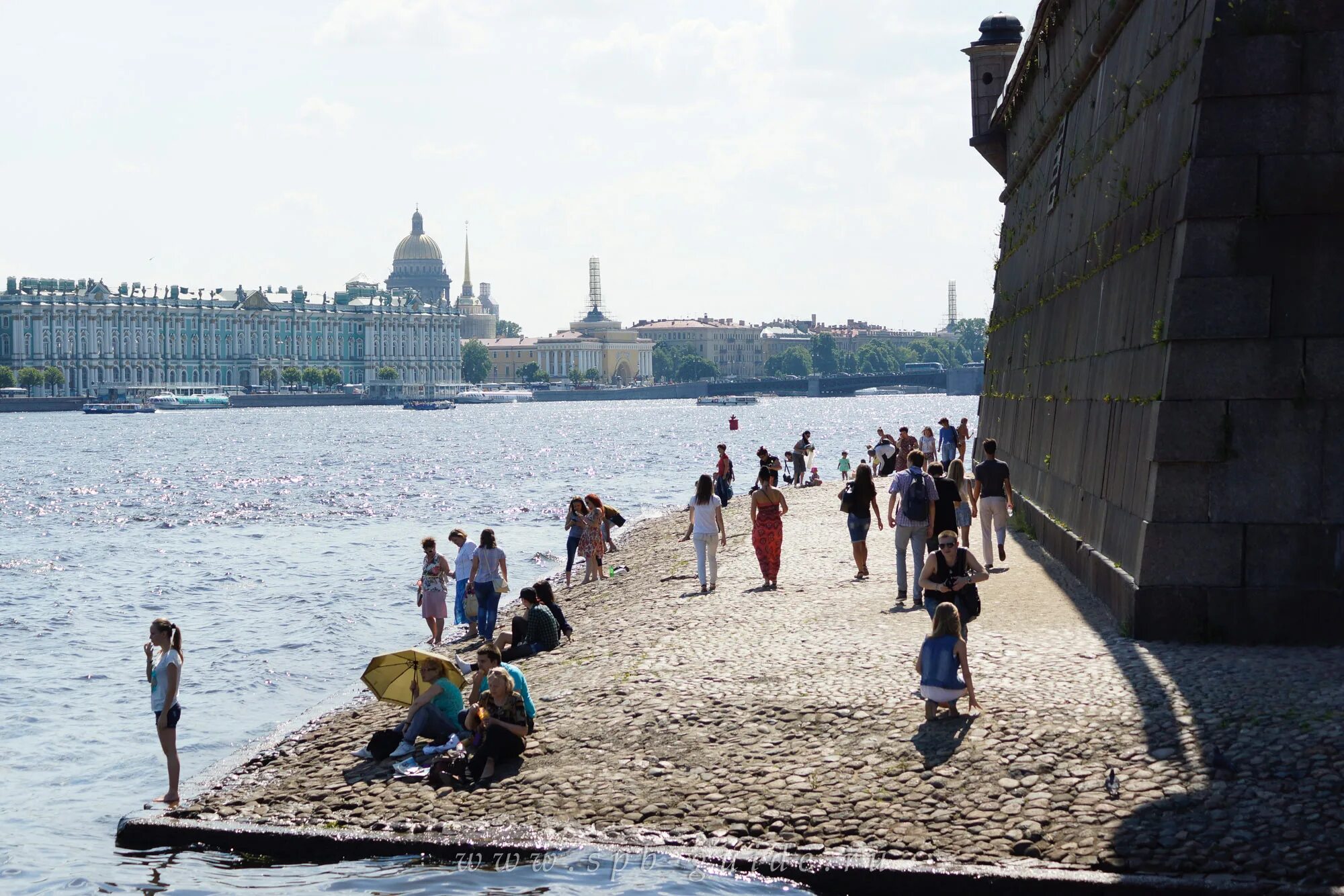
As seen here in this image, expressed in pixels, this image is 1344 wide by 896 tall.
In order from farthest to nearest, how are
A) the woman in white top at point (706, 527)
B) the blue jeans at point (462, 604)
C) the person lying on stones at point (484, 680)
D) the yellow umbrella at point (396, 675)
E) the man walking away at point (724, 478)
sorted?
the man walking away at point (724, 478), the blue jeans at point (462, 604), the woman in white top at point (706, 527), the yellow umbrella at point (396, 675), the person lying on stones at point (484, 680)

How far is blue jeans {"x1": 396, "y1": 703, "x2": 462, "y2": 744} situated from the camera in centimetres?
1195

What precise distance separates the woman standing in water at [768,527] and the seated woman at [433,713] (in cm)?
553

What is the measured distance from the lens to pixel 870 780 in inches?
383

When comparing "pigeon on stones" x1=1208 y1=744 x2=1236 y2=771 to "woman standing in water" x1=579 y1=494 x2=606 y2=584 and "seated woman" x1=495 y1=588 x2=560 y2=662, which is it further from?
"woman standing in water" x1=579 y1=494 x2=606 y2=584

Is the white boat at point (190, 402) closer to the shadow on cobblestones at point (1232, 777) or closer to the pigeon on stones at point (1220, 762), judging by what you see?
the shadow on cobblestones at point (1232, 777)

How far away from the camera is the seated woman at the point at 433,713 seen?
39.2 feet

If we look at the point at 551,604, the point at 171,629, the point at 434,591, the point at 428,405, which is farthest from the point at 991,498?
the point at 428,405

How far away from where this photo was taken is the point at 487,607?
1812 centimetres

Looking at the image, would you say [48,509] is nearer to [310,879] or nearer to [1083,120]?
[1083,120]

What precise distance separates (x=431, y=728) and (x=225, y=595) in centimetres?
1739

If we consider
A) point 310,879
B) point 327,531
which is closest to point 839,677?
point 310,879

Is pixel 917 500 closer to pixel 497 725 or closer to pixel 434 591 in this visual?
pixel 497 725

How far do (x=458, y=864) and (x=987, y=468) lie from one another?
8.64m

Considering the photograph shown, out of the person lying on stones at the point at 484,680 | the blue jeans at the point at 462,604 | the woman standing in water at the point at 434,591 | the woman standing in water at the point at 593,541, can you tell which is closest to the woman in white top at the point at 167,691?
the person lying on stones at the point at 484,680
